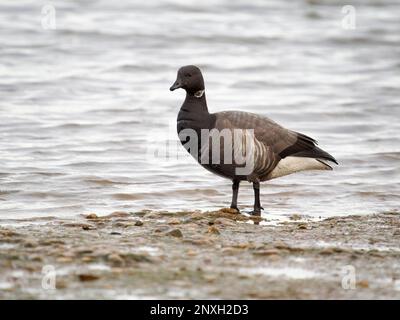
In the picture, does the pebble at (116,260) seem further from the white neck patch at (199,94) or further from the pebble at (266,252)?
the white neck patch at (199,94)

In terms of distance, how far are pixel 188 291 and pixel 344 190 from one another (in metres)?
5.96

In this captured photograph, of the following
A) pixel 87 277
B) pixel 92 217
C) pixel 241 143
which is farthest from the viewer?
pixel 241 143

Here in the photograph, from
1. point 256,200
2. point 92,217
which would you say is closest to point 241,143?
point 256,200

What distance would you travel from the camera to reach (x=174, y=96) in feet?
58.8

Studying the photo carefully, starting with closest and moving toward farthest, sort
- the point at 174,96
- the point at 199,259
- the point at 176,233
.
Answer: the point at 199,259 < the point at 176,233 < the point at 174,96

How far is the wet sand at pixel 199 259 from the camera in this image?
6.25 meters

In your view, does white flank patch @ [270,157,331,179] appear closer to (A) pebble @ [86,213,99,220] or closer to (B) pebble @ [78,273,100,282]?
(A) pebble @ [86,213,99,220]

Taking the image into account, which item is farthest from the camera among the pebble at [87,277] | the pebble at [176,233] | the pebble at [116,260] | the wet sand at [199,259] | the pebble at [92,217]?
the pebble at [92,217]

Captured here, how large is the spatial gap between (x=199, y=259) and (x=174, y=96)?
1109cm

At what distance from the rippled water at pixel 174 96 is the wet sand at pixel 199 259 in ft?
5.45

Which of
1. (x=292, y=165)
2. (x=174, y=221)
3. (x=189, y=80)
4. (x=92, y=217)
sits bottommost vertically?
(x=92, y=217)

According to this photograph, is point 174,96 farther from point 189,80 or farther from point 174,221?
point 174,221

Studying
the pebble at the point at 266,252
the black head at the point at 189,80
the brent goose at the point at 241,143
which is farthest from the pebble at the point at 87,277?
the black head at the point at 189,80

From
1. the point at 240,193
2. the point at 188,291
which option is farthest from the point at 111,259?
the point at 240,193
